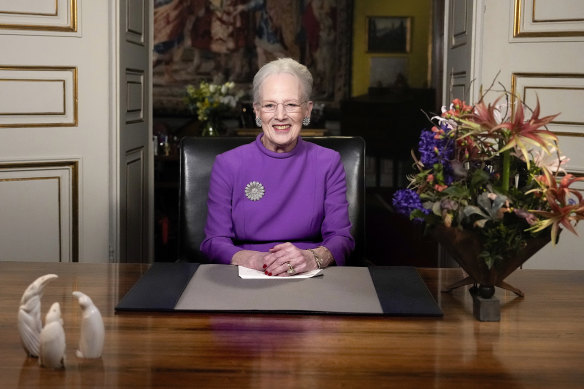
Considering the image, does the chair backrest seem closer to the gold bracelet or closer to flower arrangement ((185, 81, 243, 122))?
the gold bracelet

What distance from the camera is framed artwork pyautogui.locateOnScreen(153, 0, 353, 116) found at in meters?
8.22

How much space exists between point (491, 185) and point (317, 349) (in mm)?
502

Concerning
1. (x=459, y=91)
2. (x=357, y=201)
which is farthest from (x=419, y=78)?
(x=357, y=201)

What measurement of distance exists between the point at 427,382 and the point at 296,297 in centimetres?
52

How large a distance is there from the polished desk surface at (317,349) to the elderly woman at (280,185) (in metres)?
0.72

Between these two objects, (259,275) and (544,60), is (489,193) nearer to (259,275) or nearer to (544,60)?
(259,275)

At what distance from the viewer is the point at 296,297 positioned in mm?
1791

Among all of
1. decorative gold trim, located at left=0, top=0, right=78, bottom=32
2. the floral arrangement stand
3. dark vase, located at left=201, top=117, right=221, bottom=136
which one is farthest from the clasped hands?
dark vase, located at left=201, top=117, right=221, bottom=136

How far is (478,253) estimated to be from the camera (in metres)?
1.67

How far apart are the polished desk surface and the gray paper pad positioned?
0.13 ft

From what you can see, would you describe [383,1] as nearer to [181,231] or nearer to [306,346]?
[181,231]

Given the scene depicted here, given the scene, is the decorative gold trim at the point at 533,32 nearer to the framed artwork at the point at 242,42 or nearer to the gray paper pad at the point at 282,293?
→ the gray paper pad at the point at 282,293

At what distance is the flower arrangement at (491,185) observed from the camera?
1.58m

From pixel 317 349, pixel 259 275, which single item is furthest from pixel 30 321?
pixel 259 275
